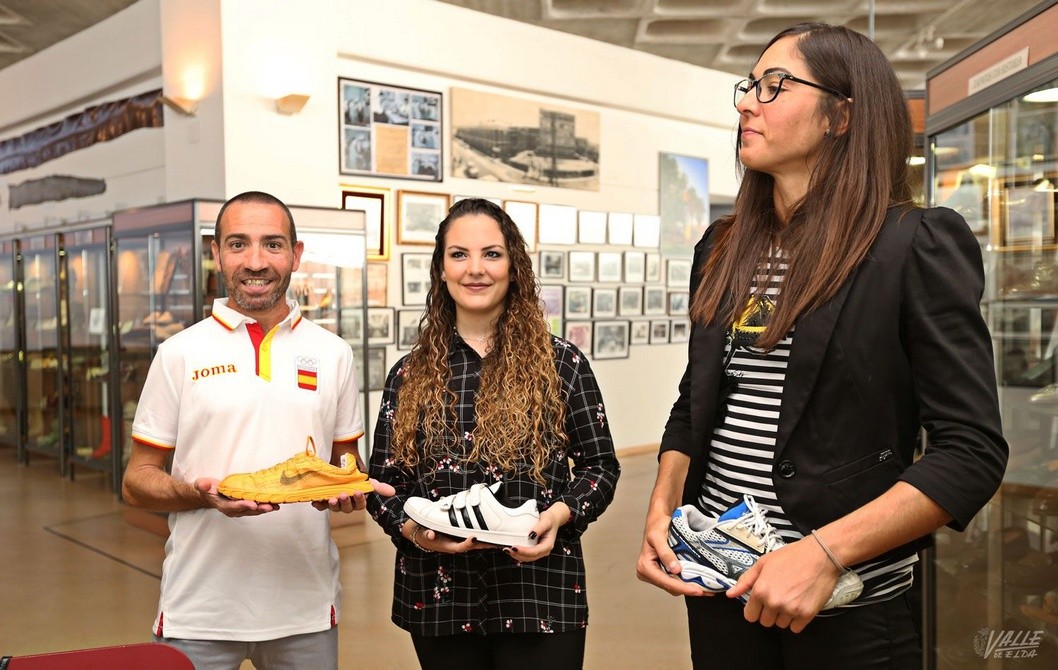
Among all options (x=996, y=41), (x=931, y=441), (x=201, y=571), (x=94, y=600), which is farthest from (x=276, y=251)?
(x=94, y=600)

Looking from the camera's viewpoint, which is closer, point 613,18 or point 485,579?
point 485,579

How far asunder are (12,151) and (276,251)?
10.9 meters

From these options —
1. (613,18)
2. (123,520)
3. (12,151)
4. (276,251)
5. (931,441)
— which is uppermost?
(613,18)

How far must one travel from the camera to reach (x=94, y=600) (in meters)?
→ 5.57

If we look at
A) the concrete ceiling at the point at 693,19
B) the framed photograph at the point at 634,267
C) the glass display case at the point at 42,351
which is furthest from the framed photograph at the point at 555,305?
the glass display case at the point at 42,351

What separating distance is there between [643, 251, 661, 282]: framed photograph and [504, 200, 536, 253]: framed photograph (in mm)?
1845

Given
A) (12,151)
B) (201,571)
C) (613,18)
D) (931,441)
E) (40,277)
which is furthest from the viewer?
(12,151)

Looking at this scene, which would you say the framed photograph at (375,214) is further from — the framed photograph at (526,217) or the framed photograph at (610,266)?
the framed photograph at (610,266)

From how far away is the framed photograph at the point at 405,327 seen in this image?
834 centimetres

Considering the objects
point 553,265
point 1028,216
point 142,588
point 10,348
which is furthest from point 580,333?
point 1028,216

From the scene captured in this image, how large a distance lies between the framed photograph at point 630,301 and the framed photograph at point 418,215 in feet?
8.87

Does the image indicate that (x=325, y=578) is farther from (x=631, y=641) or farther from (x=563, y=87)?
(x=563, y=87)

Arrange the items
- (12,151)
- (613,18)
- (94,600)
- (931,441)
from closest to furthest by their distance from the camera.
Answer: (931,441) < (94,600) < (613,18) < (12,151)

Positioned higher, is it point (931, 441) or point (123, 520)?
point (931, 441)
